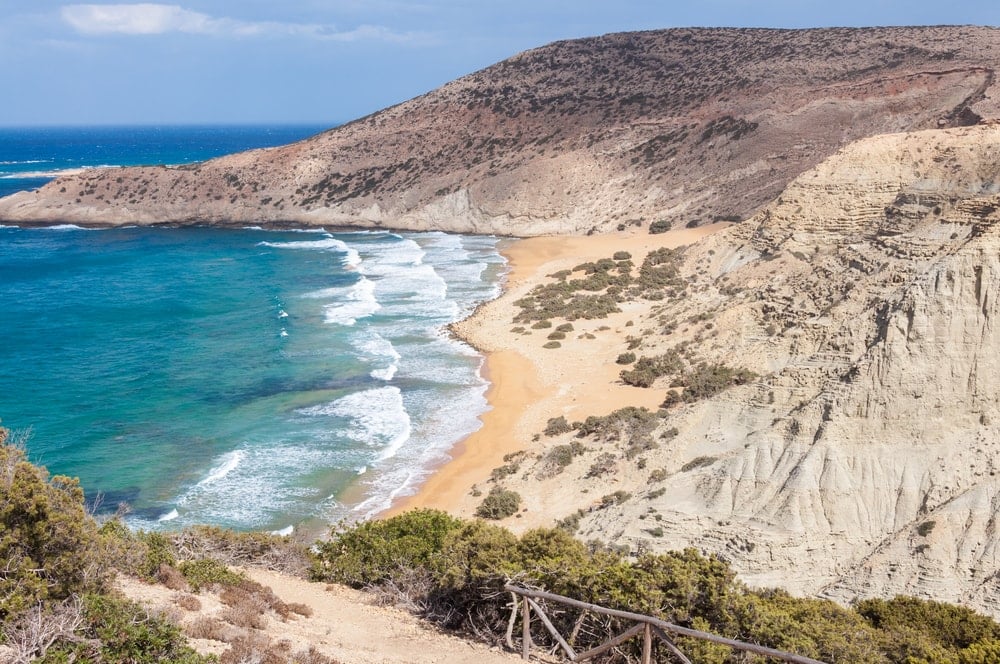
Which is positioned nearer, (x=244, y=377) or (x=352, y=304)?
(x=244, y=377)

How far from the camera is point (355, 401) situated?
110 ft

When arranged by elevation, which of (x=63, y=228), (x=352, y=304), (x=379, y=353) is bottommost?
(x=379, y=353)

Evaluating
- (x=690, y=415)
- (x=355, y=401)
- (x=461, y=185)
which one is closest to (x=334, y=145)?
(x=461, y=185)

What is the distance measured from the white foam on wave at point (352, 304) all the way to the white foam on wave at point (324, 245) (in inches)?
497

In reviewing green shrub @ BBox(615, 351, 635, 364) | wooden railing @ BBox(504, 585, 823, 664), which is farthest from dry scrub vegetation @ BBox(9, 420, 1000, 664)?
green shrub @ BBox(615, 351, 635, 364)

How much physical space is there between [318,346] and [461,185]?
44.4 metres

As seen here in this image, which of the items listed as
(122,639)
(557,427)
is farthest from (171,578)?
(557,427)

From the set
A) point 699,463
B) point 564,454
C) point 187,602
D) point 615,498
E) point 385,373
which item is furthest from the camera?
point 385,373

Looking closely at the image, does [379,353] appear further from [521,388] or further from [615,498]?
[615,498]

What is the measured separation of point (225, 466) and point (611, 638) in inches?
771

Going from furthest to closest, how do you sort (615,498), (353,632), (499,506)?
(499,506) < (615,498) < (353,632)

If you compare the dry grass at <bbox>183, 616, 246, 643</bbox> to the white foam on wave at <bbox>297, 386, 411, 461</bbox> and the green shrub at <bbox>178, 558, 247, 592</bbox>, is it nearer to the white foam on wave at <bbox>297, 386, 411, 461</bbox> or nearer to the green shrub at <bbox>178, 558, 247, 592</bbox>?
the green shrub at <bbox>178, 558, 247, 592</bbox>

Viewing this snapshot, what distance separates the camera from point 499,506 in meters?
22.3

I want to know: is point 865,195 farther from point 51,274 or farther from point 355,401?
point 51,274
